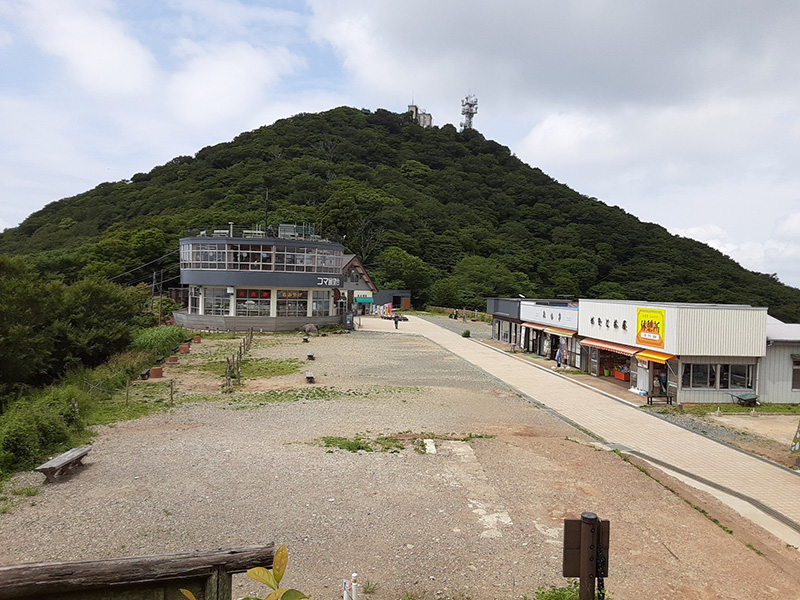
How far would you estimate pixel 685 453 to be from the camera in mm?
12914

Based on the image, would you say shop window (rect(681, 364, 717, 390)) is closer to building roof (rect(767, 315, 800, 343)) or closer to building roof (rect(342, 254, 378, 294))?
building roof (rect(767, 315, 800, 343))

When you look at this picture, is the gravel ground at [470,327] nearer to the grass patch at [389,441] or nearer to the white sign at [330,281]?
the white sign at [330,281]

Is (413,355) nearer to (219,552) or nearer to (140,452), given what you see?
(140,452)

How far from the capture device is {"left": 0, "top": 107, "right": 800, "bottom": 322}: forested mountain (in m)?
67.2

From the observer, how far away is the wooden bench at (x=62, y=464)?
9352 mm

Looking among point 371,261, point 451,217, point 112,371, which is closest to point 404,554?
point 112,371

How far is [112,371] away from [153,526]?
14645 millimetres

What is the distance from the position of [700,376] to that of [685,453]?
701 cm

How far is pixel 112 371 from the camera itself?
802 inches

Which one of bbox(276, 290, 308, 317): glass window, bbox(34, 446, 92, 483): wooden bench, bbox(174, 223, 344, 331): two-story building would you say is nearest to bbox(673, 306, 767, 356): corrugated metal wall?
bbox(34, 446, 92, 483): wooden bench

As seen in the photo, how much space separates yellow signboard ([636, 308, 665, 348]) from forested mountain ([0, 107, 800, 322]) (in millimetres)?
38157

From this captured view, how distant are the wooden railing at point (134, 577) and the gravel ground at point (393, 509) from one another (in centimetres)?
409

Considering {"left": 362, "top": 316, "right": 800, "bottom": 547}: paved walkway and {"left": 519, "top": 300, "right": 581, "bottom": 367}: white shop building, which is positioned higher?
{"left": 519, "top": 300, "right": 581, "bottom": 367}: white shop building

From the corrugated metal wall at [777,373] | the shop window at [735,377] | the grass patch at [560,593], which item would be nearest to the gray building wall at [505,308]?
the shop window at [735,377]
